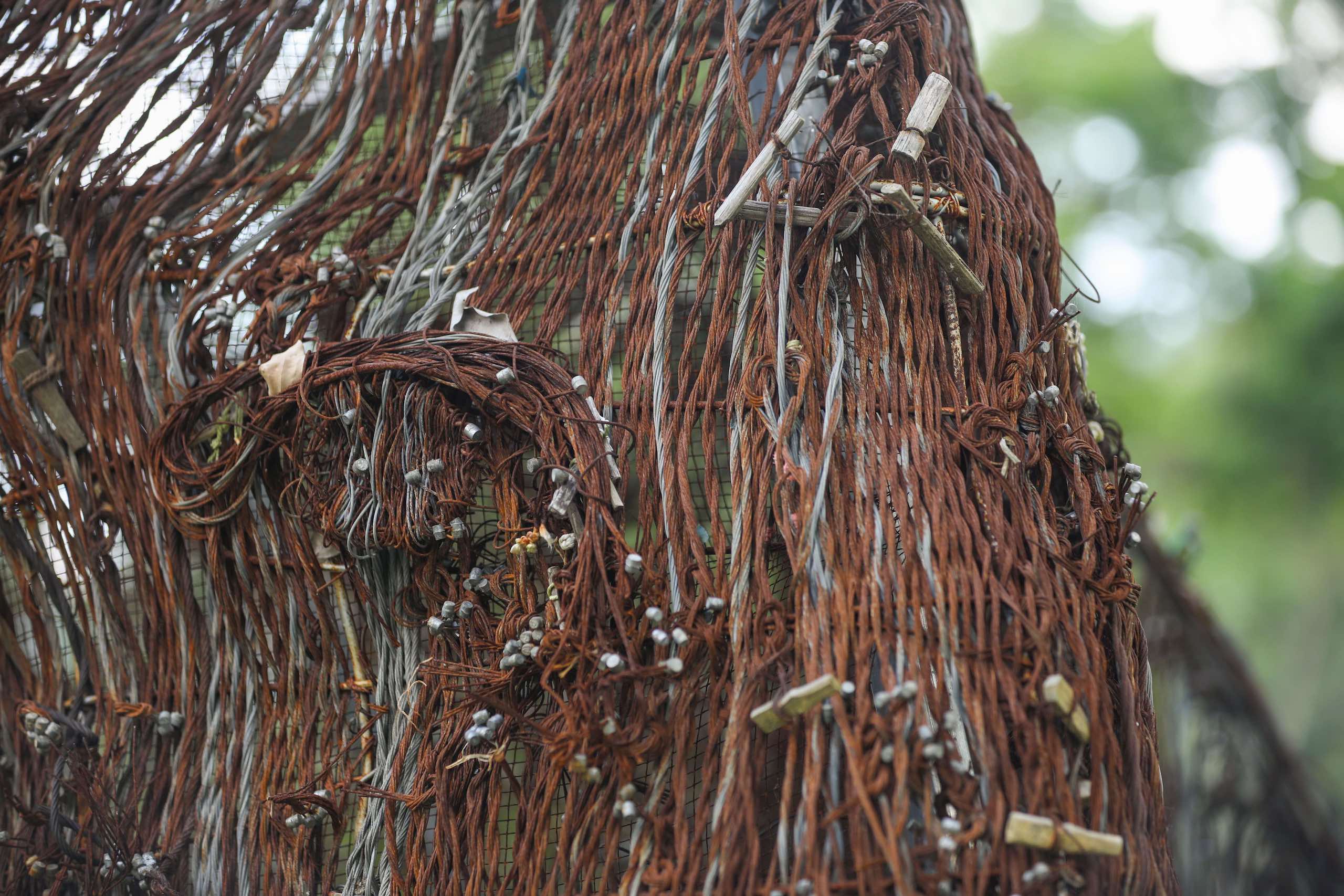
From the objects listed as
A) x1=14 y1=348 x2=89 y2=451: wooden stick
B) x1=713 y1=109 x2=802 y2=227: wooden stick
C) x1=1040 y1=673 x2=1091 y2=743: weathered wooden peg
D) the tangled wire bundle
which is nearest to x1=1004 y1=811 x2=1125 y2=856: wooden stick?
the tangled wire bundle

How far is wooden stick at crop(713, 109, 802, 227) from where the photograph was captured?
1.59 metres

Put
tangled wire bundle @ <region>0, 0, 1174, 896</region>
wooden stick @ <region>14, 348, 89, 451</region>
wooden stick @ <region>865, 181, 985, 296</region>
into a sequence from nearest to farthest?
tangled wire bundle @ <region>0, 0, 1174, 896</region> → wooden stick @ <region>865, 181, 985, 296</region> → wooden stick @ <region>14, 348, 89, 451</region>

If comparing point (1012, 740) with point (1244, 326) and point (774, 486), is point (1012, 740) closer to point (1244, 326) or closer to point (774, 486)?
point (774, 486)

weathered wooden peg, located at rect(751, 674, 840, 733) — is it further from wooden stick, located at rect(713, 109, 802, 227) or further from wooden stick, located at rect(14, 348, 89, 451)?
wooden stick, located at rect(14, 348, 89, 451)

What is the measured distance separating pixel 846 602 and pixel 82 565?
140 cm

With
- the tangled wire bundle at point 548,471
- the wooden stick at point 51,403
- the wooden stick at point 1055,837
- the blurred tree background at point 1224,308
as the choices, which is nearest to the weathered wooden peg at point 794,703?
the tangled wire bundle at point 548,471

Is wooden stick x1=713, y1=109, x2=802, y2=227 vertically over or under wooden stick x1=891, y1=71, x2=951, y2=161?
under

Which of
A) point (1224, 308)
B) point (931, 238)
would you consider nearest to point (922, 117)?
point (931, 238)

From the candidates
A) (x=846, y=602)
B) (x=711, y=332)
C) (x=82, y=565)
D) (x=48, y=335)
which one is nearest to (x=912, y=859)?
(x=846, y=602)

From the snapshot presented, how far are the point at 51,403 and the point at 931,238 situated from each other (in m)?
1.55

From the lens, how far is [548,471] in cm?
158

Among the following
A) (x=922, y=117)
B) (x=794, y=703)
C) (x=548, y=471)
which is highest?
(x=922, y=117)

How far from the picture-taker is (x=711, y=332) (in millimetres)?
1647

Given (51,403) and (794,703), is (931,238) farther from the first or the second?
(51,403)
